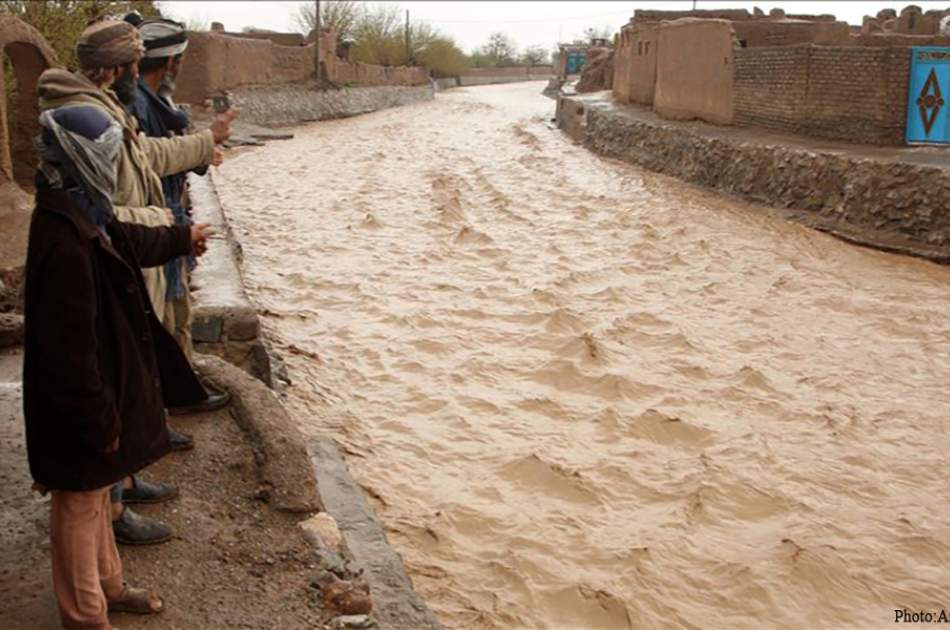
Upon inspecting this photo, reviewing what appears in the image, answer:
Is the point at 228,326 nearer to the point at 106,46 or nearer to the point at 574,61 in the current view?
the point at 106,46

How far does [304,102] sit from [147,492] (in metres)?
23.5

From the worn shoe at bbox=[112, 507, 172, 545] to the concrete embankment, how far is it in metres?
8.37

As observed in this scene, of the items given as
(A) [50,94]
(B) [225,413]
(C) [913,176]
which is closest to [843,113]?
(C) [913,176]

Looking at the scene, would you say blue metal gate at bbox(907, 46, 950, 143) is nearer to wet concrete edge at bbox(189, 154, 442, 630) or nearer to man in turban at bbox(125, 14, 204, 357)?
wet concrete edge at bbox(189, 154, 442, 630)

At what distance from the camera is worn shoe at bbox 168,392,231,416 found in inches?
148

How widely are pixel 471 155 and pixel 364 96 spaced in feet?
43.6

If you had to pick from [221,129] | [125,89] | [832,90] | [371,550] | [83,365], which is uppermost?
[832,90]

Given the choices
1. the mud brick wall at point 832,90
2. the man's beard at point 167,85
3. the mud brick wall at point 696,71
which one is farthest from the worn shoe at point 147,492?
the mud brick wall at point 696,71

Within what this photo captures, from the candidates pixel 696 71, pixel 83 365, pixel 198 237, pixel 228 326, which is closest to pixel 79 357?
pixel 83 365

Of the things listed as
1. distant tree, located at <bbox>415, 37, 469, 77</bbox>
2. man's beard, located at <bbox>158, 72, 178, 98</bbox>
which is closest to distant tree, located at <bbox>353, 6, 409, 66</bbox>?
distant tree, located at <bbox>415, 37, 469, 77</bbox>

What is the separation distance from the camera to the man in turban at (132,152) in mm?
2641

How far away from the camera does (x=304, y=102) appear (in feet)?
83.9

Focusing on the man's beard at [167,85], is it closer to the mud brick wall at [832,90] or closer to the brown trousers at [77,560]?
the brown trousers at [77,560]

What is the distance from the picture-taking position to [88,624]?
235 centimetres
